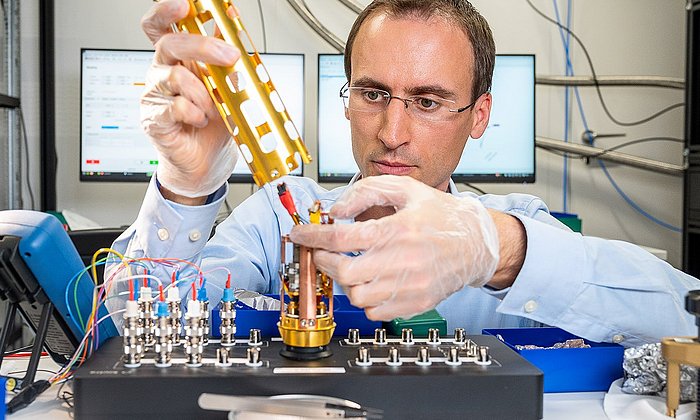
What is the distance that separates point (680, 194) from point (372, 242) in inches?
93.7

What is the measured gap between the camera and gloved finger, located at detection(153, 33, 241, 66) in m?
0.76

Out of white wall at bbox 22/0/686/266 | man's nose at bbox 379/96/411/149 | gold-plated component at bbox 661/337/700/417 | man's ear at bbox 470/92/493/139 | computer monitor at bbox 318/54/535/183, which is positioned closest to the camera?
gold-plated component at bbox 661/337/700/417

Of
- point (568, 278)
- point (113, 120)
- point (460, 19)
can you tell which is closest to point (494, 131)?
point (460, 19)

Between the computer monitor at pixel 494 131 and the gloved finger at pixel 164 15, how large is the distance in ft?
5.07

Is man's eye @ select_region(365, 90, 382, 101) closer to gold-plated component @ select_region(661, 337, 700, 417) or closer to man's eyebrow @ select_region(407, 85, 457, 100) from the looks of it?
man's eyebrow @ select_region(407, 85, 457, 100)

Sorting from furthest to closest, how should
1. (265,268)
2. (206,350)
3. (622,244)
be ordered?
1. (265,268)
2. (622,244)
3. (206,350)

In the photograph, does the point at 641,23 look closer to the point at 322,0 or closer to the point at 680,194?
the point at 680,194

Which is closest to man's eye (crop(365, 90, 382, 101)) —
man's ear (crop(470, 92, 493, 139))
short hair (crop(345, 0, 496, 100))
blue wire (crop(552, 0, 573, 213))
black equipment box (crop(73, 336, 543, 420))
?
short hair (crop(345, 0, 496, 100))

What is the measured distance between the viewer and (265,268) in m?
1.52

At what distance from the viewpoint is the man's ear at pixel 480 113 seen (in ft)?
4.93

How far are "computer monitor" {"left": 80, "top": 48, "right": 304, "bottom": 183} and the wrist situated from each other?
5.20 ft

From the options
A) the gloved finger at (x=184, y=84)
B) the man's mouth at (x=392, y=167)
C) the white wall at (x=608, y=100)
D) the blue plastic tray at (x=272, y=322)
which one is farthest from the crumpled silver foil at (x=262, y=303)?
the white wall at (x=608, y=100)

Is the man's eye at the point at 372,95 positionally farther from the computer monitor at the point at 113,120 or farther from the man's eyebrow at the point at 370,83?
the computer monitor at the point at 113,120

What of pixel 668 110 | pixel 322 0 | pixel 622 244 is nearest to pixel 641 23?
pixel 668 110
